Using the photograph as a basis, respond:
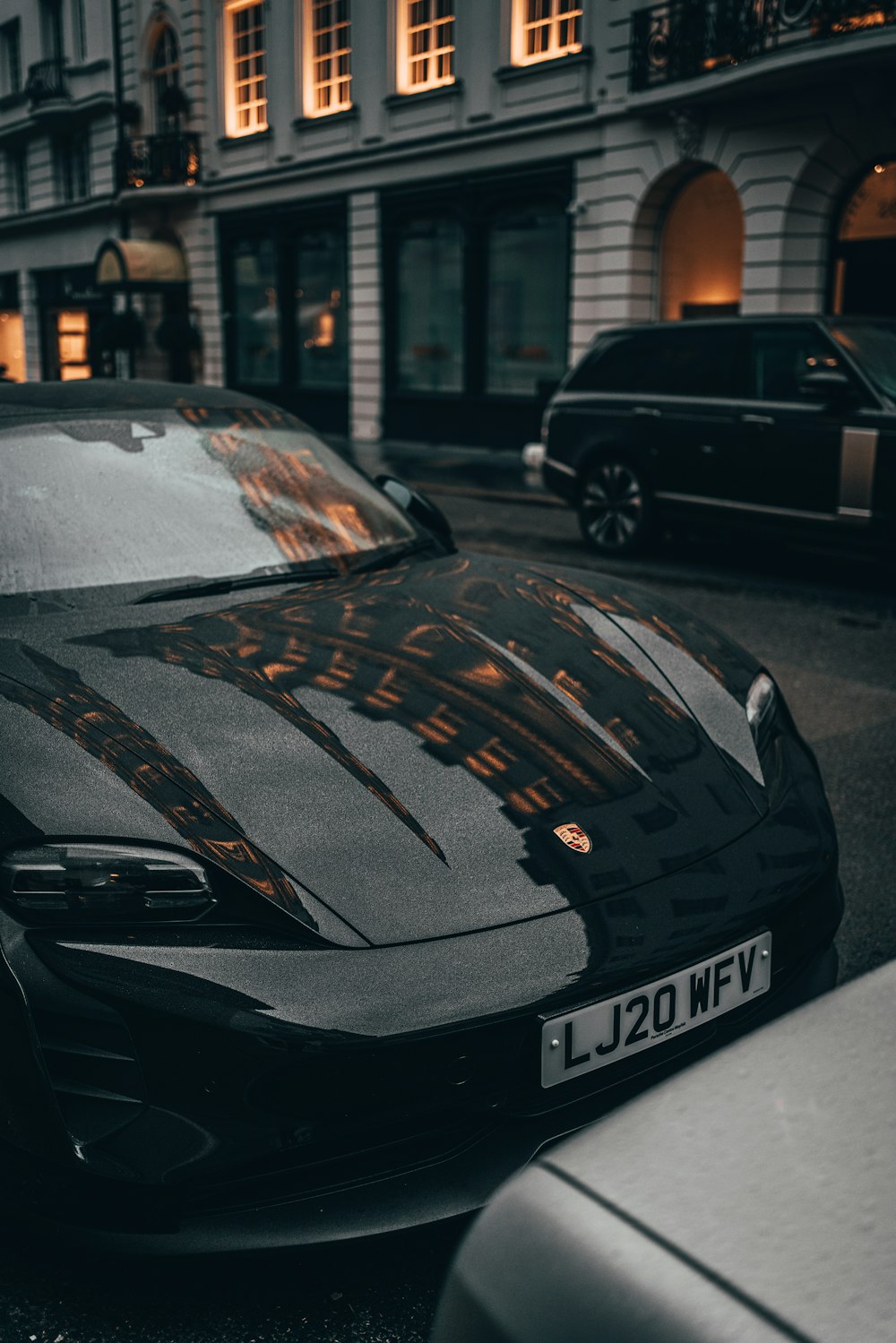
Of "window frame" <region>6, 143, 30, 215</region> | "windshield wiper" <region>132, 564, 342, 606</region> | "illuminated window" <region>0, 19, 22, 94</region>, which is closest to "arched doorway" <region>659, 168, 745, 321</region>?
"windshield wiper" <region>132, 564, 342, 606</region>

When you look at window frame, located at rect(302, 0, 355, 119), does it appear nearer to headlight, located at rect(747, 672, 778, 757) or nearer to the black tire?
the black tire

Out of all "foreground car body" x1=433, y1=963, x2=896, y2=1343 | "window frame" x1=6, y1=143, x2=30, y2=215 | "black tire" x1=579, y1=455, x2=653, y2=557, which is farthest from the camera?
"window frame" x1=6, y1=143, x2=30, y2=215

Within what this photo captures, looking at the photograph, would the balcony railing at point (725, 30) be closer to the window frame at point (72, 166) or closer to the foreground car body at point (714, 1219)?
the foreground car body at point (714, 1219)

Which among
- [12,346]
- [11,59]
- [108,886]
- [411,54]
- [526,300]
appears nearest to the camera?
[108,886]

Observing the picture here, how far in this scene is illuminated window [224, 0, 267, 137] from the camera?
26.1 metres

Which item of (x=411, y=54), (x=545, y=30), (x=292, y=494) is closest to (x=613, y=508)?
(x=292, y=494)

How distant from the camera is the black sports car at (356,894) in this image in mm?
1858

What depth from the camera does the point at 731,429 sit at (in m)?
9.45

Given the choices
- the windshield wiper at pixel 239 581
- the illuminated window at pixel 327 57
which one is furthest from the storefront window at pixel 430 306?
the windshield wiper at pixel 239 581

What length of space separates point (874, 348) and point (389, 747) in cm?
758

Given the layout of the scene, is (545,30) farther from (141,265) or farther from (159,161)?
(159,161)

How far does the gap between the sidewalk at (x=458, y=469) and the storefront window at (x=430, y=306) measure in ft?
3.98

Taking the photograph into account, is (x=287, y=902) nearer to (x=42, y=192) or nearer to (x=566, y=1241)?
(x=566, y=1241)

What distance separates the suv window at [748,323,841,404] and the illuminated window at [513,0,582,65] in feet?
38.9
